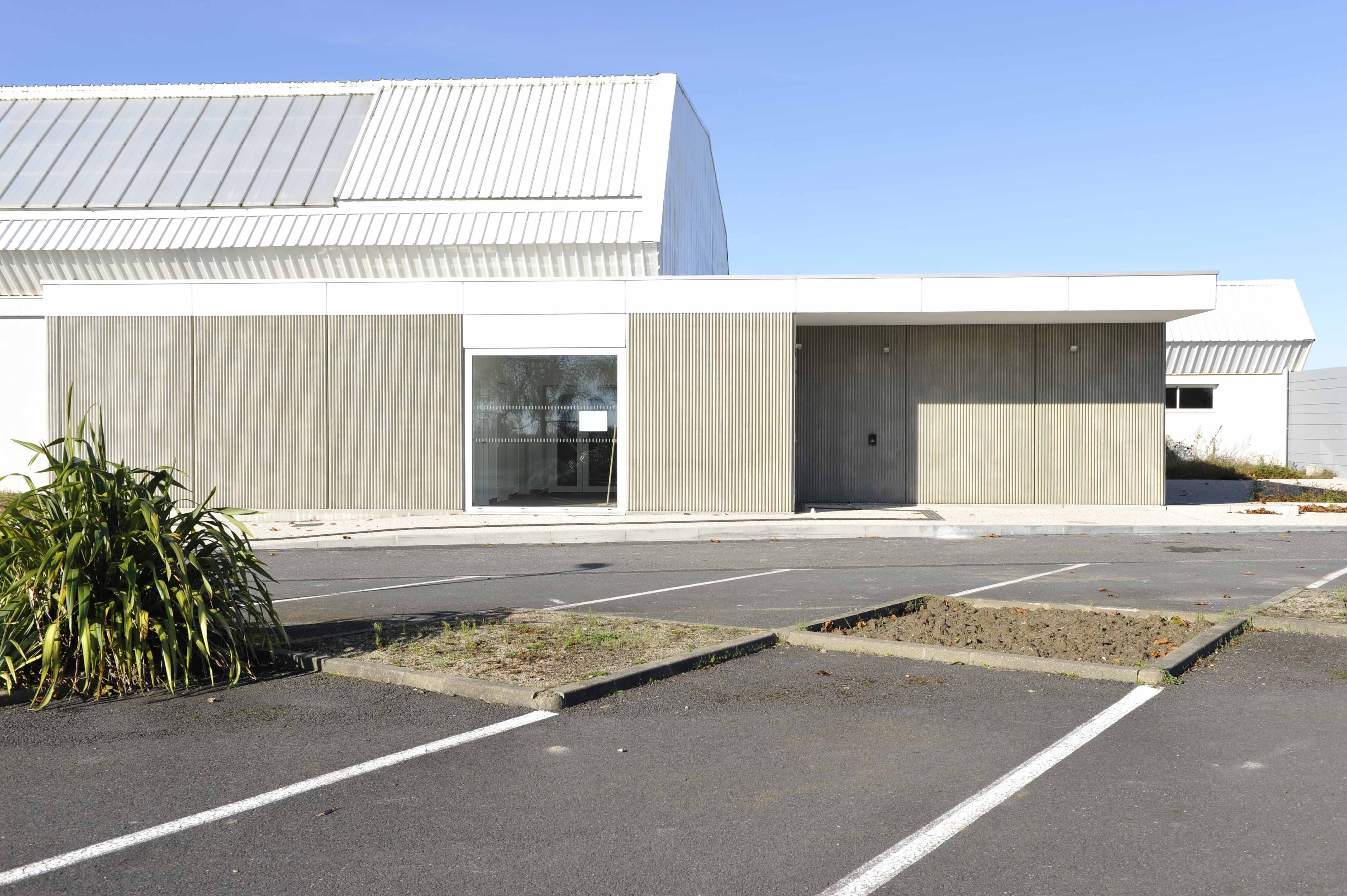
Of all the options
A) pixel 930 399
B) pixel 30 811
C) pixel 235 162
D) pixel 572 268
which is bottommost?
pixel 30 811

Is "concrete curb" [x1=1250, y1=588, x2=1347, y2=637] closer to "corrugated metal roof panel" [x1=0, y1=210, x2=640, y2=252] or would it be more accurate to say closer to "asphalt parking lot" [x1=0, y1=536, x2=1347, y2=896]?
"asphalt parking lot" [x1=0, y1=536, x2=1347, y2=896]

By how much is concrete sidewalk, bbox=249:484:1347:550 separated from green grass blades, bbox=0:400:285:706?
8.46 m

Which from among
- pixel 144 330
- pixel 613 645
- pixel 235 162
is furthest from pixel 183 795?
pixel 235 162

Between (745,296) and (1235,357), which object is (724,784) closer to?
(745,296)

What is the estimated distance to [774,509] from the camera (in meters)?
18.6

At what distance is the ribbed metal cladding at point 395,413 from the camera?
1897 centimetres

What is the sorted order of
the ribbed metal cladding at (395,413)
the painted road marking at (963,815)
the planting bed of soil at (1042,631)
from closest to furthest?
the painted road marking at (963,815) < the planting bed of soil at (1042,631) < the ribbed metal cladding at (395,413)

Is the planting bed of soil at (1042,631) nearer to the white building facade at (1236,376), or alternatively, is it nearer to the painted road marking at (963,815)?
the painted road marking at (963,815)

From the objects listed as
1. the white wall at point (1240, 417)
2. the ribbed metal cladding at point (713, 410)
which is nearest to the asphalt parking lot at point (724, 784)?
the ribbed metal cladding at point (713, 410)

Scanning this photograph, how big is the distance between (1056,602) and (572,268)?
16907mm

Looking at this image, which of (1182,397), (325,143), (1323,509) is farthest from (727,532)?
(1182,397)

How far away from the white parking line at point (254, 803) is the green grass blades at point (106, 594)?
182cm

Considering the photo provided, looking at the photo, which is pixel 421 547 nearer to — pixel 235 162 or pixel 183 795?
pixel 183 795

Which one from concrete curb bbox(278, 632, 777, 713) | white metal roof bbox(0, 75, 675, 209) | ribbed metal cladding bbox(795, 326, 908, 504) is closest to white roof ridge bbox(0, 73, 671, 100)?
white metal roof bbox(0, 75, 675, 209)
